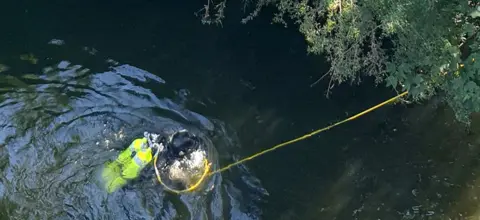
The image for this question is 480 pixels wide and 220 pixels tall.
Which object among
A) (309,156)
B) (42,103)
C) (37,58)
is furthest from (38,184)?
(309,156)

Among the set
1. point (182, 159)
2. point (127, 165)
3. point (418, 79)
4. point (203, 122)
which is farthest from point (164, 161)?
point (418, 79)

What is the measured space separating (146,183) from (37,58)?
364 centimetres

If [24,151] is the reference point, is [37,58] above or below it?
above

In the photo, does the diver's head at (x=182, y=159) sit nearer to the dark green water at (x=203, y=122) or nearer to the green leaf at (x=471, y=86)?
the dark green water at (x=203, y=122)

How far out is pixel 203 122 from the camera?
8969 millimetres

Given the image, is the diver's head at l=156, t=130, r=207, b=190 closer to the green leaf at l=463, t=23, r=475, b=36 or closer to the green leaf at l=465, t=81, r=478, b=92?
the green leaf at l=465, t=81, r=478, b=92

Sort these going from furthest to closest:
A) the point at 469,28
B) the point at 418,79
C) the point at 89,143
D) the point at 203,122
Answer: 1. the point at 203,122
2. the point at 89,143
3. the point at 418,79
4. the point at 469,28

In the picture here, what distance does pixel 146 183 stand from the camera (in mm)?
8039

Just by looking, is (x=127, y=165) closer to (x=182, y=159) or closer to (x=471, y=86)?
(x=182, y=159)

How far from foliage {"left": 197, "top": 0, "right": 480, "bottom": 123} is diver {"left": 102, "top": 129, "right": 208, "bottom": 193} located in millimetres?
2701

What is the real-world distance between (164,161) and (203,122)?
1.40 metres

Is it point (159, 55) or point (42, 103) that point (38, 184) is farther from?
point (159, 55)

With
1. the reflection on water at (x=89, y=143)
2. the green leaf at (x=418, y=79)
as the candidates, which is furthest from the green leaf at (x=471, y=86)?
the reflection on water at (x=89, y=143)

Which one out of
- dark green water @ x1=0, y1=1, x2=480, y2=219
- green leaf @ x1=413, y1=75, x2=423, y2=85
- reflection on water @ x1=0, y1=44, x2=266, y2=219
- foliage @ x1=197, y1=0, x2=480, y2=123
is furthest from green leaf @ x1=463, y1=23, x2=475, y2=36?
reflection on water @ x1=0, y1=44, x2=266, y2=219
